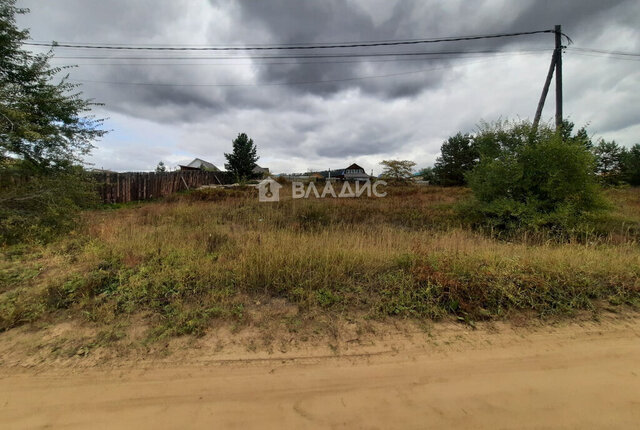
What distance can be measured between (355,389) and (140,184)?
754 inches

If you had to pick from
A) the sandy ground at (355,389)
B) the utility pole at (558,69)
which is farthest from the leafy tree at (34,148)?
the utility pole at (558,69)

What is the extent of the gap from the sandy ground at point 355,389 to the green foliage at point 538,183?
6.01 meters

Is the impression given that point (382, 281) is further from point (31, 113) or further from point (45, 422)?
point (31, 113)

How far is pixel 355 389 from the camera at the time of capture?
70.0 inches

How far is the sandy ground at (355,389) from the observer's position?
156 cm

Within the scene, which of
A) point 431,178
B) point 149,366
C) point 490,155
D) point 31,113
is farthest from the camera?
point 431,178

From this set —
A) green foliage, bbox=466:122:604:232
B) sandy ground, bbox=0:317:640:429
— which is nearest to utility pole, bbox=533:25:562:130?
green foliage, bbox=466:122:604:232

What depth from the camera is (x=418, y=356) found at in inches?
82.7

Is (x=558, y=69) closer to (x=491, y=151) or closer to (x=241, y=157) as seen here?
(x=491, y=151)

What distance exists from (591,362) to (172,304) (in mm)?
3927

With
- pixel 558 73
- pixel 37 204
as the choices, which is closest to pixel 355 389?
pixel 37 204

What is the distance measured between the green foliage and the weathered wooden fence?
15315mm

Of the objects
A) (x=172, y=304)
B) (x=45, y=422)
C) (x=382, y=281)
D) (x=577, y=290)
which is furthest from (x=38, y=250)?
(x=577, y=290)

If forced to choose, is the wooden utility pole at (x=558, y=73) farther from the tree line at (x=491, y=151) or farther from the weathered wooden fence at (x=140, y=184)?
the weathered wooden fence at (x=140, y=184)
